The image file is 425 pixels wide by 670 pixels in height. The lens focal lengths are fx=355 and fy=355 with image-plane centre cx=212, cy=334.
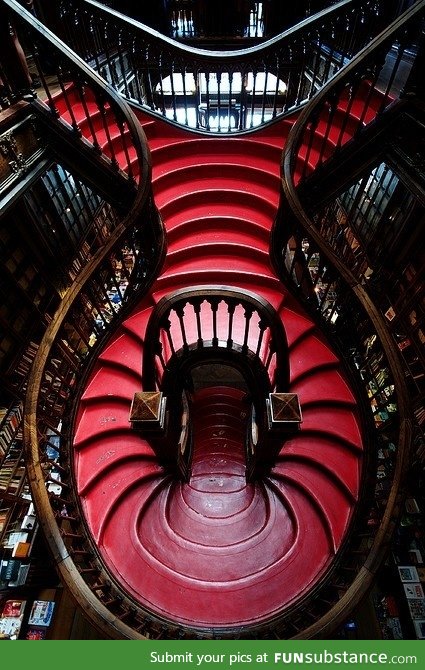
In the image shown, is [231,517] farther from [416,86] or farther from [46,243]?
[416,86]

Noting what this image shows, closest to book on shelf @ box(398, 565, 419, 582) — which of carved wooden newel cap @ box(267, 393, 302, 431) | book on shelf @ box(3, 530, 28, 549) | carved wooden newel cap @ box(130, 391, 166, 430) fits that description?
carved wooden newel cap @ box(267, 393, 302, 431)

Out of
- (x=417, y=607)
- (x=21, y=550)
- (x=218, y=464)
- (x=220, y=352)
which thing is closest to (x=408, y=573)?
(x=417, y=607)

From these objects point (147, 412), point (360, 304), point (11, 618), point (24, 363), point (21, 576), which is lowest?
point (11, 618)

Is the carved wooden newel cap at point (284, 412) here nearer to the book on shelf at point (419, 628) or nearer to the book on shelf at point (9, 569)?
the book on shelf at point (419, 628)

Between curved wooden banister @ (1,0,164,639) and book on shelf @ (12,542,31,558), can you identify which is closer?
curved wooden banister @ (1,0,164,639)

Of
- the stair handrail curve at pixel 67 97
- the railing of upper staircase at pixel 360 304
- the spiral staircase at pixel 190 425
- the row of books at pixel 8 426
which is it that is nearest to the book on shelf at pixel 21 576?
the row of books at pixel 8 426

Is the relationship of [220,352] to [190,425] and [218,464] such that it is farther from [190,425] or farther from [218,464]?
[218,464]

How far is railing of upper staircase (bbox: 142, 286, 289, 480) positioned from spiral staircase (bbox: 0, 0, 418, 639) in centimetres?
2

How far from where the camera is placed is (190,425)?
406cm

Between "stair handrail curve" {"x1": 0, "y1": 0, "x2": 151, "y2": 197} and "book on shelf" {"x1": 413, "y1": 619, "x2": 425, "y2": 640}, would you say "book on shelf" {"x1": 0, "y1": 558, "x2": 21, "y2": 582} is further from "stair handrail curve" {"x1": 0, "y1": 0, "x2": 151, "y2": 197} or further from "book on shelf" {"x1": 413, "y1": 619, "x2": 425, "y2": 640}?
"book on shelf" {"x1": 413, "y1": 619, "x2": 425, "y2": 640}

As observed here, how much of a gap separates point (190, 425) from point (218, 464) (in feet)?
1.85

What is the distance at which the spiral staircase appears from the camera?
7.74 feet

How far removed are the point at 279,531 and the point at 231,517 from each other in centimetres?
54
